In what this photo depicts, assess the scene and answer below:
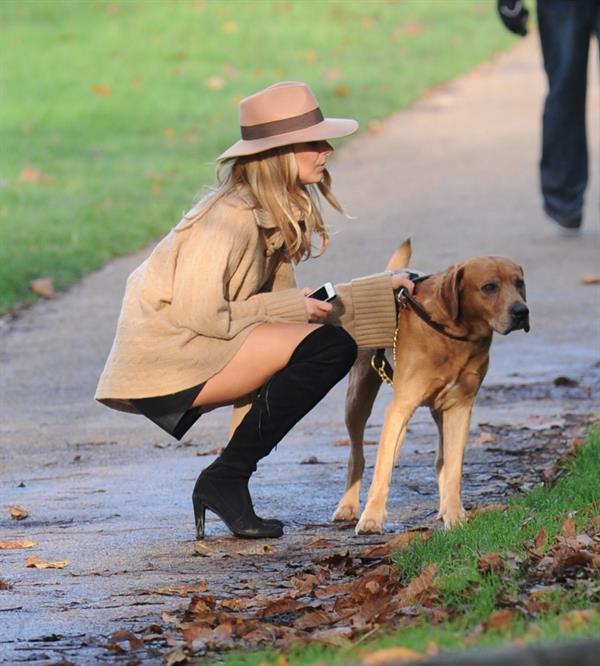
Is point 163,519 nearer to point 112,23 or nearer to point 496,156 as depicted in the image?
point 496,156

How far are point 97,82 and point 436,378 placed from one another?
15914 mm

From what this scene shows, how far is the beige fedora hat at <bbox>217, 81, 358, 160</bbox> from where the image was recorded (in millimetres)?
5766

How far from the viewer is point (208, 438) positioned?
766 centimetres

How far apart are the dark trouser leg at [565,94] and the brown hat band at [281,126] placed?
18.5ft

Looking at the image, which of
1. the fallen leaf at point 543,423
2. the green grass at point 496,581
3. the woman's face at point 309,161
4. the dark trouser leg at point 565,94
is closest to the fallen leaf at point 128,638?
the green grass at point 496,581

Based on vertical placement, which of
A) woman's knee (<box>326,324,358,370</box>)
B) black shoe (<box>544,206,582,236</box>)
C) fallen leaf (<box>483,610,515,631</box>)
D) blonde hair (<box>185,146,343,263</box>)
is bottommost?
black shoe (<box>544,206,582,236</box>)

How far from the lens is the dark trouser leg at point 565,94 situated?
1105cm

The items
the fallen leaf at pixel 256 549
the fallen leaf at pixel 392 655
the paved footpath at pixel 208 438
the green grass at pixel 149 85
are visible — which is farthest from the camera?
the green grass at pixel 149 85

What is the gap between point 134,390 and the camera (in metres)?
5.75

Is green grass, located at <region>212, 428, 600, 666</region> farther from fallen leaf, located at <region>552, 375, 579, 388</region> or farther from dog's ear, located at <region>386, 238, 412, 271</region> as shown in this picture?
fallen leaf, located at <region>552, 375, 579, 388</region>

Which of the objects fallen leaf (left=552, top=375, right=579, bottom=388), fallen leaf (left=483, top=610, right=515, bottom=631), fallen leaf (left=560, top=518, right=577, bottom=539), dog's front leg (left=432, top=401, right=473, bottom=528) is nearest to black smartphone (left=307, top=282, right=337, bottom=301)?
dog's front leg (left=432, top=401, right=473, bottom=528)

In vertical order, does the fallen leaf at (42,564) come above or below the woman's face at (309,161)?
below

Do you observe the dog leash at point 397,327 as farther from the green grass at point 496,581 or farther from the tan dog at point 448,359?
the green grass at point 496,581

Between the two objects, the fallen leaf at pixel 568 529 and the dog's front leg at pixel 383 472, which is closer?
the fallen leaf at pixel 568 529
